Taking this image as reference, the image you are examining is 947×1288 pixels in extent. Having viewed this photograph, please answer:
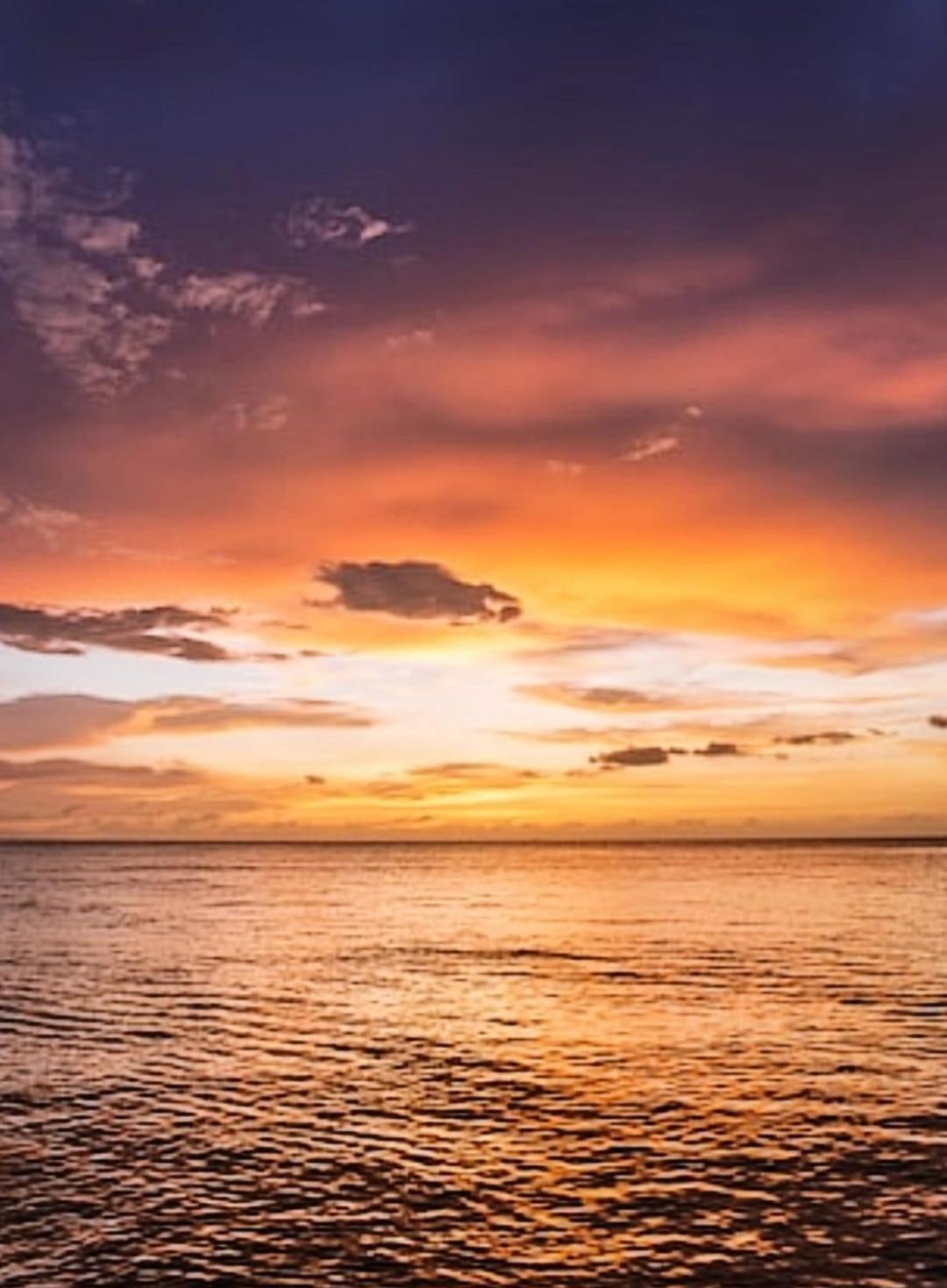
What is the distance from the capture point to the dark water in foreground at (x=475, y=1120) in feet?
84.4

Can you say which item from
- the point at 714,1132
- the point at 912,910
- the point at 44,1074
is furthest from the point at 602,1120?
the point at 912,910

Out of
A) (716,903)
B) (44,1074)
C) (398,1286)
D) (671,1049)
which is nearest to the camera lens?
(398,1286)

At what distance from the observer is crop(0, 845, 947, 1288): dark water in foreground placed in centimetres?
2573

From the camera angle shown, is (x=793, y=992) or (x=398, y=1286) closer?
(x=398, y=1286)

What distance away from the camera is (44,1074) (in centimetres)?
4253

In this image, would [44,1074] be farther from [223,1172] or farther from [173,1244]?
[173,1244]

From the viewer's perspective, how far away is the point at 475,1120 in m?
36.3

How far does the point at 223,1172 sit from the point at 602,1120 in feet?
34.3

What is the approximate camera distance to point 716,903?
132 meters

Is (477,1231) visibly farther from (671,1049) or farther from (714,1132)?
(671,1049)

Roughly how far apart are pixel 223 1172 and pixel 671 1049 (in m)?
19.9

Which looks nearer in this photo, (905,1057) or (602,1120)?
(602,1120)

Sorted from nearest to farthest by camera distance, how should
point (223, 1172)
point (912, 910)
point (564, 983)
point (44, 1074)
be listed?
point (223, 1172), point (44, 1074), point (564, 983), point (912, 910)

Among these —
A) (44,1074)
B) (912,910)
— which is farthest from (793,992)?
(912,910)
